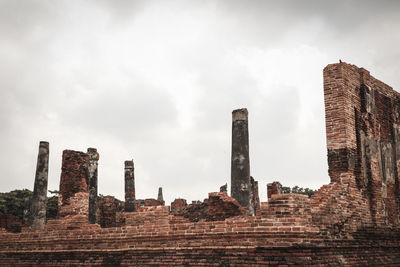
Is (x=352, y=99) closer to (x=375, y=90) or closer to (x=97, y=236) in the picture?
(x=375, y=90)

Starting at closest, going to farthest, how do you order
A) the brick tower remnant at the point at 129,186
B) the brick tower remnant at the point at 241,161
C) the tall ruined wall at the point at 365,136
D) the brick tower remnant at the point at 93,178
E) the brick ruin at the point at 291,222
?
the brick ruin at the point at 291,222, the tall ruined wall at the point at 365,136, the brick tower remnant at the point at 241,161, the brick tower remnant at the point at 93,178, the brick tower remnant at the point at 129,186

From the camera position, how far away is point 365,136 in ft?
33.9

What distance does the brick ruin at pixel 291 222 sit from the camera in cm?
752

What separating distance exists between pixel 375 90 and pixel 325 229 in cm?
495

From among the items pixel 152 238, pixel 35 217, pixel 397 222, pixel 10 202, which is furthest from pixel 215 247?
pixel 10 202

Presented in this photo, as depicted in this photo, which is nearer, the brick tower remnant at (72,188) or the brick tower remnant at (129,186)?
the brick tower remnant at (72,188)

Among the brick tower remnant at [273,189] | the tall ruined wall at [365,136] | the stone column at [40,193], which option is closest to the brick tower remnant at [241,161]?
the tall ruined wall at [365,136]

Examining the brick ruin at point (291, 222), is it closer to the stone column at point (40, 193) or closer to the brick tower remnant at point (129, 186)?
the stone column at point (40, 193)

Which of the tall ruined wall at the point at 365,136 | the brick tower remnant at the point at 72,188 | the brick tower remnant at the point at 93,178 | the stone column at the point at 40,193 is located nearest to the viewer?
the tall ruined wall at the point at 365,136

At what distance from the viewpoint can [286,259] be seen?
7.17 metres

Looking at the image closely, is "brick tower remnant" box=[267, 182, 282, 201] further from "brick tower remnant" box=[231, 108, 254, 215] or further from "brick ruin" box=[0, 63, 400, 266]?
"brick ruin" box=[0, 63, 400, 266]

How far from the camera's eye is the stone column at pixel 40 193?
1612cm

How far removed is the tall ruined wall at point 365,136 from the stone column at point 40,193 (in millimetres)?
11348

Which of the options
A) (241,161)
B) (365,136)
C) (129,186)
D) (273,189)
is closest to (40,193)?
(129,186)
